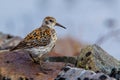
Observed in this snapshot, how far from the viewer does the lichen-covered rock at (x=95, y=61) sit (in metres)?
13.9

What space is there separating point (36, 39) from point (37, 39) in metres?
0.02

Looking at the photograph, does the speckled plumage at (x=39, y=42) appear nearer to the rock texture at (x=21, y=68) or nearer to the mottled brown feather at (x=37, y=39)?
the mottled brown feather at (x=37, y=39)

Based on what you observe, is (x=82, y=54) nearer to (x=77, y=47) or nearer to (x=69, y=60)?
(x=69, y=60)

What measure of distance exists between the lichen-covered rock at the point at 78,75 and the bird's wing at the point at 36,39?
0.69m

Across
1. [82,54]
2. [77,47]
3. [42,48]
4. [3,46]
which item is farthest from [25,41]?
[77,47]

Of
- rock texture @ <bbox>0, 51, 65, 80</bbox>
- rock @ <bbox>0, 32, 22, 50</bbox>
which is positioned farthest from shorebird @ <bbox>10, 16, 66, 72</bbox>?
rock @ <bbox>0, 32, 22, 50</bbox>

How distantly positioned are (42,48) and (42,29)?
63 centimetres

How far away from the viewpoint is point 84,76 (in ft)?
42.2

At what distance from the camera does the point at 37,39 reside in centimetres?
1378

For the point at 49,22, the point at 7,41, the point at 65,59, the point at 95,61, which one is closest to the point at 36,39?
→ the point at 49,22

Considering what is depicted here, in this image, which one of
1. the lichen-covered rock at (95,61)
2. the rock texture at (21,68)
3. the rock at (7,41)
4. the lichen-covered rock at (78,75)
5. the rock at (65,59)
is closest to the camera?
the lichen-covered rock at (78,75)

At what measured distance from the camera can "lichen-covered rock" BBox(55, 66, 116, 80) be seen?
498 inches

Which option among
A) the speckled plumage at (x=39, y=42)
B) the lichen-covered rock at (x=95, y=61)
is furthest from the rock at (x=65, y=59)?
the speckled plumage at (x=39, y=42)

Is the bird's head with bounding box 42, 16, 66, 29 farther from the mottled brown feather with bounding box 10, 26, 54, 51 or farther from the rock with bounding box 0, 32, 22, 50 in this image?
the rock with bounding box 0, 32, 22, 50
